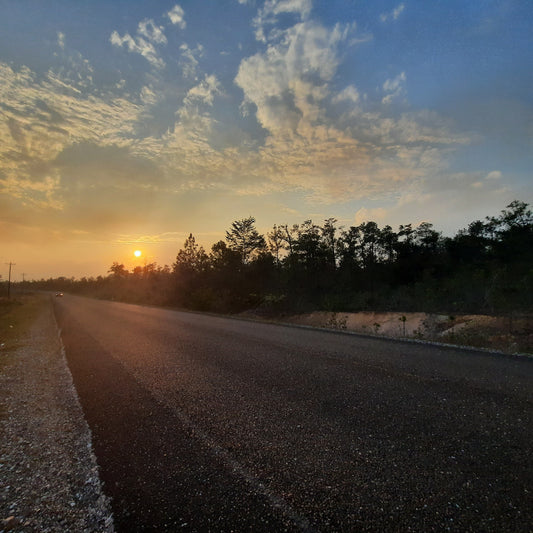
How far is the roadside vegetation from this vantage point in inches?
912

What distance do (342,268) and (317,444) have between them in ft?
99.5

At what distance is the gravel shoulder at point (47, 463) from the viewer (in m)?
2.37

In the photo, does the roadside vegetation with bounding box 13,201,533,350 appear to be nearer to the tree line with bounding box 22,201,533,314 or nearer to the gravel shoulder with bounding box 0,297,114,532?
the tree line with bounding box 22,201,533,314

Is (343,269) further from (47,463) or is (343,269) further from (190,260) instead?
→ (47,463)

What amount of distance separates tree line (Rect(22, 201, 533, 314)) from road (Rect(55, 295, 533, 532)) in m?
16.5

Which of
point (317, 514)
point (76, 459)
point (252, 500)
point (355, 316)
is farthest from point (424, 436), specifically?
point (355, 316)

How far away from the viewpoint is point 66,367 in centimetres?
755

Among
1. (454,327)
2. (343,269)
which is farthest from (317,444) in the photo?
(343,269)

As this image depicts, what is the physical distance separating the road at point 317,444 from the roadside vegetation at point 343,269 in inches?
627

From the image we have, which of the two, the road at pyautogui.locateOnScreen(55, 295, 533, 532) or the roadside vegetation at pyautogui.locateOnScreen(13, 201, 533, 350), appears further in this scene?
the roadside vegetation at pyautogui.locateOnScreen(13, 201, 533, 350)

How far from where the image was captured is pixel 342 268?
32.5 metres

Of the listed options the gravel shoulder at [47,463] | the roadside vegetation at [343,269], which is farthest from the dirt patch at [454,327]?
the gravel shoulder at [47,463]

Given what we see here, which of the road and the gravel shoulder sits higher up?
the road

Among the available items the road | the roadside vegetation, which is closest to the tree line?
the roadside vegetation
